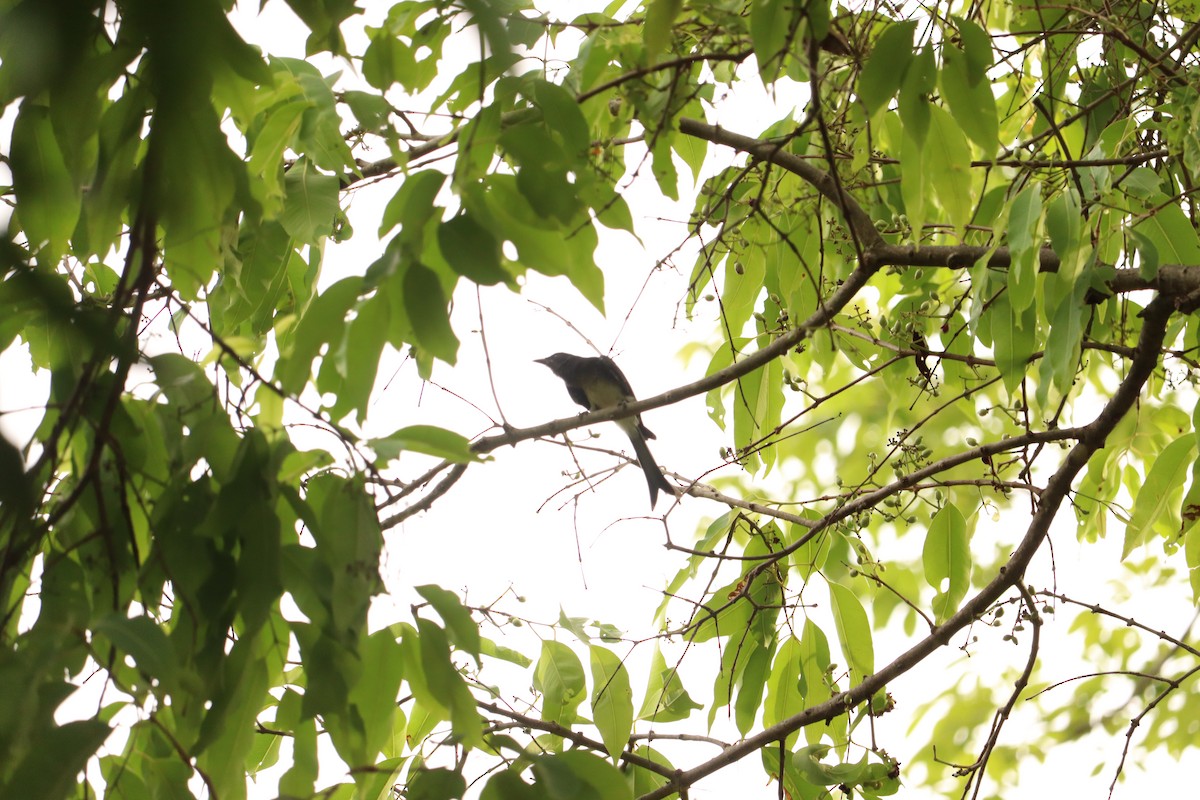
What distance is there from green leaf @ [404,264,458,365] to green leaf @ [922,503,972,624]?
218 cm

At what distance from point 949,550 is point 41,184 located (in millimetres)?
2614

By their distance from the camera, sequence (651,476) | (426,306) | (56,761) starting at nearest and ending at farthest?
1. (56,761)
2. (426,306)
3. (651,476)

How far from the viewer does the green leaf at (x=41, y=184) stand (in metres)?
1.79

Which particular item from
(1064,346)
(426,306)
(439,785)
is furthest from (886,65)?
(439,785)

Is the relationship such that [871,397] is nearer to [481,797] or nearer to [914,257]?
[914,257]

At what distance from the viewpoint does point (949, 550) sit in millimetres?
3221

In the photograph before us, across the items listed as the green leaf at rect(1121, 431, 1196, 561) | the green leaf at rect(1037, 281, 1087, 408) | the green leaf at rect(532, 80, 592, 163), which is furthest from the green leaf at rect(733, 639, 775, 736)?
the green leaf at rect(532, 80, 592, 163)

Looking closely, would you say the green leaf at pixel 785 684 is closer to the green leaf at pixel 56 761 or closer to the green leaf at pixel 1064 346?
the green leaf at pixel 1064 346

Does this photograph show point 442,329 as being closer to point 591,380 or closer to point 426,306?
point 426,306

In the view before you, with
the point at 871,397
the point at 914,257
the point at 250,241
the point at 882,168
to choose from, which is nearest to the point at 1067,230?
the point at 914,257

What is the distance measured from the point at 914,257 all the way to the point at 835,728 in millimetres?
1507

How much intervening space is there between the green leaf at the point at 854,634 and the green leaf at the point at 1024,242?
1138 mm

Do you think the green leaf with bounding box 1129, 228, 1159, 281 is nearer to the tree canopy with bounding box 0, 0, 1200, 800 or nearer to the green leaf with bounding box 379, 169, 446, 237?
the tree canopy with bounding box 0, 0, 1200, 800

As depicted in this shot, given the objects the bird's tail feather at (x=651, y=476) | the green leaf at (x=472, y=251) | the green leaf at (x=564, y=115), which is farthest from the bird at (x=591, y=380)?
the green leaf at (x=472, y=251)
